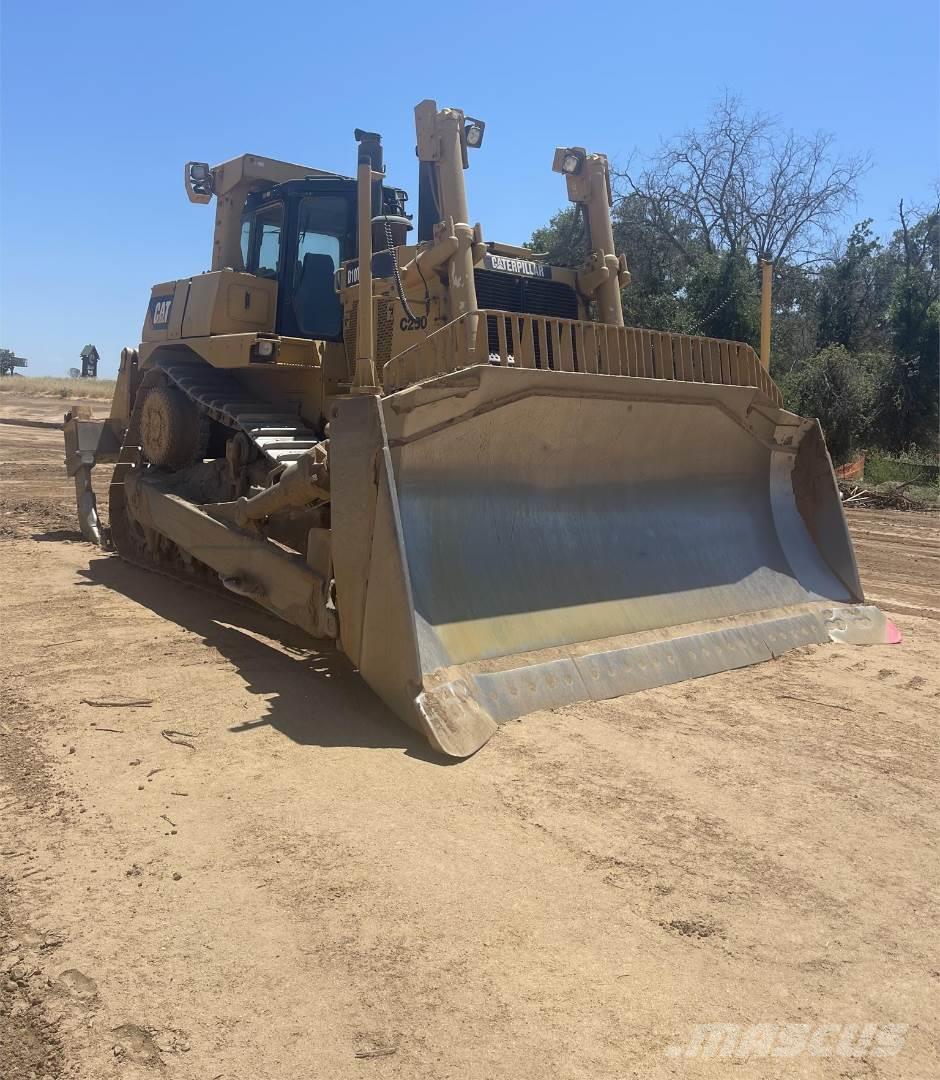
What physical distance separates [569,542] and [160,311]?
4.44 metres

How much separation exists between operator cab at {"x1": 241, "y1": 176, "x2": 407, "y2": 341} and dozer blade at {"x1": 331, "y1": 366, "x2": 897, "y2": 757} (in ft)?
8.20

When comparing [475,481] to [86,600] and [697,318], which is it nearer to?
[86,600]

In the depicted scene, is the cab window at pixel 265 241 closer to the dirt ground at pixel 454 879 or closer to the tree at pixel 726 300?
the dirt ground at pixel 454 879

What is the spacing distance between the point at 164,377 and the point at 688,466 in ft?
13.4

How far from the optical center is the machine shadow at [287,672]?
378cm

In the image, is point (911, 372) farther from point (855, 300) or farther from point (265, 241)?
point (265, 241)

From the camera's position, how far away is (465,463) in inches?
177

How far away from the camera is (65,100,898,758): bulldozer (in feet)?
13.4

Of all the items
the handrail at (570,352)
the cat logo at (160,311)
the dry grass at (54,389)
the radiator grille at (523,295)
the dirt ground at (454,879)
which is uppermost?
the dry grass at (54,389)

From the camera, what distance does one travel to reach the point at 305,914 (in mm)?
2490

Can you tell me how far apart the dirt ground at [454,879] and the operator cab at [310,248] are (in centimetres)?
301

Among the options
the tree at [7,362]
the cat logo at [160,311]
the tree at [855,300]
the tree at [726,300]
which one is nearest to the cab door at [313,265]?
the cat logo at [160,311]

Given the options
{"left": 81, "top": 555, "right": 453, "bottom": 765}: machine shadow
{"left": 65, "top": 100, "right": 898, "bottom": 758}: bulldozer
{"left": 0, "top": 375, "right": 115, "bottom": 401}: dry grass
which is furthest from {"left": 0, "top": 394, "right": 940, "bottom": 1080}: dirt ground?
{"left": 0, "top": 375, "right": 115, "bottom": 401}: dry grass

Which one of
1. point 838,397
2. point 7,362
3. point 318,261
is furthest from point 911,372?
point 7,362
